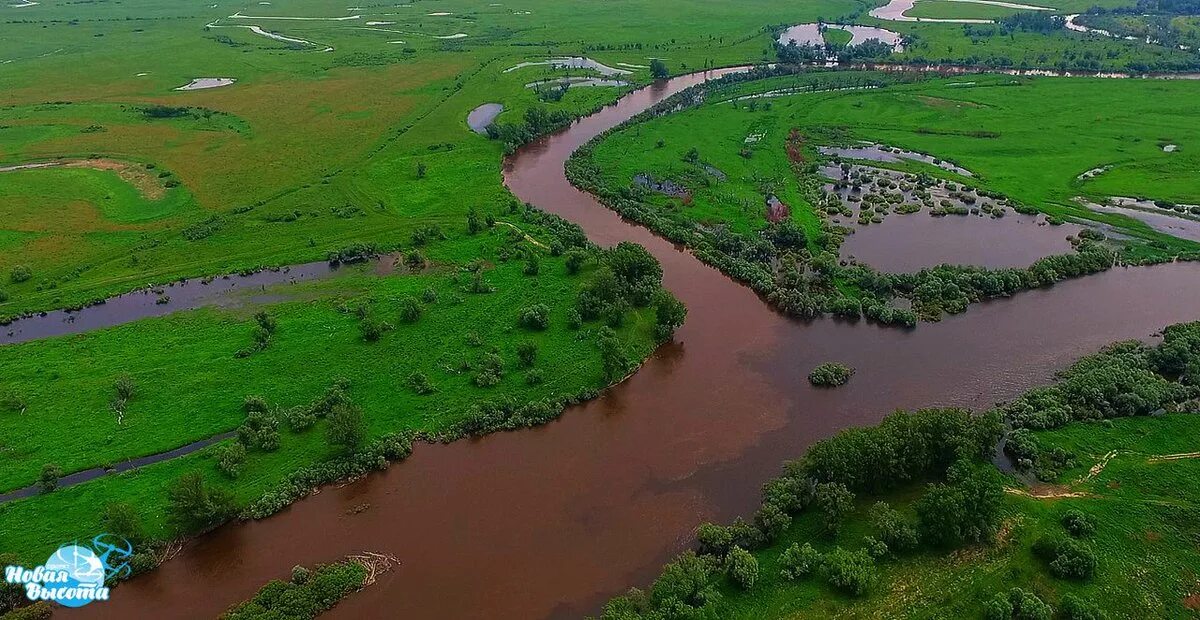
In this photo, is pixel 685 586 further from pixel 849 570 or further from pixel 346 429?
pixel 346 429

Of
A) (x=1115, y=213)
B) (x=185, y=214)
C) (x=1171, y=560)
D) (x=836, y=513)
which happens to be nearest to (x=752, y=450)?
(x=836, y=513)

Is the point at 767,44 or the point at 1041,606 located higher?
the point at 767,44

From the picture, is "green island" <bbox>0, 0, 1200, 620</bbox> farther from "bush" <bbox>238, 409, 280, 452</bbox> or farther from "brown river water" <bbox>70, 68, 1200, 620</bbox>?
"brown river water" <bbox>70, 68, 1200, 620</bbox>

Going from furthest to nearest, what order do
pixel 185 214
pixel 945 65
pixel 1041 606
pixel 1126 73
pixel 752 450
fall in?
pixel 945 65
pixel 1126 73
pixel 185 214
pixel 752 450
pixel 1041 606

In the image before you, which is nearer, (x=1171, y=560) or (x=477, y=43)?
(x=1171, y=560)

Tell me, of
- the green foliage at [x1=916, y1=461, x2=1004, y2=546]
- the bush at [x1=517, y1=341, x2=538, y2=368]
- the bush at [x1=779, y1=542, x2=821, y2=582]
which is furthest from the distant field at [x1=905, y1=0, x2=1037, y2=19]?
the bush at [x1=779, y1=542, x2=821, y2=582]

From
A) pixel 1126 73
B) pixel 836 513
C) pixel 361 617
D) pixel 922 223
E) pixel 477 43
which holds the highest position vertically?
pixel 477 43

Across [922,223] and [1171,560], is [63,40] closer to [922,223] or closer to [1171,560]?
[922,223]
